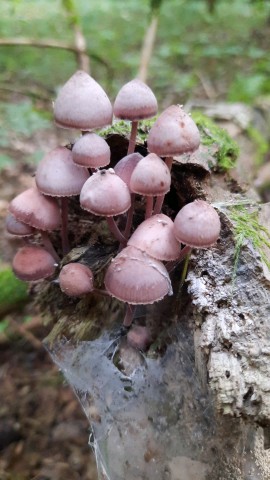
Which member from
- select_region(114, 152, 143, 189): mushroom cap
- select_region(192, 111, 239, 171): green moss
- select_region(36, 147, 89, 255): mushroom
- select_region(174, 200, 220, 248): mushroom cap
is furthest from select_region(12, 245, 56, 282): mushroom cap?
select_region(192, 111, 239, 171): green moss

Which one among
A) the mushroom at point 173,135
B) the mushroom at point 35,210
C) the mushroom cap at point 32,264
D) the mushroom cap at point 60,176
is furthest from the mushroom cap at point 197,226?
the mushroom cap at point 32,264

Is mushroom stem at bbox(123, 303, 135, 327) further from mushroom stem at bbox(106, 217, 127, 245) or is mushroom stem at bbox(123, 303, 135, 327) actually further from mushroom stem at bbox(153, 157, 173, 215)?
mushroom stem at bbox(153, 157, 173, 215)

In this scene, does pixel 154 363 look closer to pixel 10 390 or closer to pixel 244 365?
pixel 244 365

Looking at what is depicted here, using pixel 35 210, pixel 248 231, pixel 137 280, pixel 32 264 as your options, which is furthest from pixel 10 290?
pixel 248 231

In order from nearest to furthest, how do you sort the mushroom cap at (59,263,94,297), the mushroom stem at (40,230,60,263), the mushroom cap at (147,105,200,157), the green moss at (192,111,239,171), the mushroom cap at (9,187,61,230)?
the mushroom cap at (147,105,200,157), the mushroom cap at (59,263,94,297), the mushroom cap at (9,187,61,230), the mushroom stem at (40,230,60,263), the green moss at (192,111,239,171)

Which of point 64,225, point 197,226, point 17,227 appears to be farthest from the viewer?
point 64,225

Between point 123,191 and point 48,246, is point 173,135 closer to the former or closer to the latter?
point 123,191
